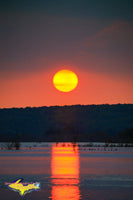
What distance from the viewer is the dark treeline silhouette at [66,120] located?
17012 centimetres

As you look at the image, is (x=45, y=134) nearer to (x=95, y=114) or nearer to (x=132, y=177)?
(x=95, y=114)

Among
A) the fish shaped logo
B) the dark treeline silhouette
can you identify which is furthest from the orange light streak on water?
the dark treeline silhouette

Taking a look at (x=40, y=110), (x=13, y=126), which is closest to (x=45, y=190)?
(x=13, y=126)

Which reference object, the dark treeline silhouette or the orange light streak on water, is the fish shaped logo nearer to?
the orange light streak on water

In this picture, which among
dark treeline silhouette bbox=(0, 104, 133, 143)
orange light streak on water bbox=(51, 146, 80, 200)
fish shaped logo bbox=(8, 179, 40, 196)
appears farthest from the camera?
dark treeline silhouette bbox=(0, 104, 133, 143)

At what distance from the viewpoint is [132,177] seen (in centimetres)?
2098

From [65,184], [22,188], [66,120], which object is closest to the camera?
[22,188]

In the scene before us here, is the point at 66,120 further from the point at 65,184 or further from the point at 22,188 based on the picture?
the point at 22,188

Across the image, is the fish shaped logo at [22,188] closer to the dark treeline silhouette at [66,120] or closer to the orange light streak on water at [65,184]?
the orange light streak on water at [65,184]

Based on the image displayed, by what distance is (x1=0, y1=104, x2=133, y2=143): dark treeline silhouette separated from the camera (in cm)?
17012

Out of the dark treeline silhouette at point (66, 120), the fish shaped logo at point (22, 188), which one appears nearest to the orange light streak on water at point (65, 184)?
the fish shaped logo at point (22, 188)

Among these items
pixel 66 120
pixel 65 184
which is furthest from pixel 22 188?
pixel 66 120

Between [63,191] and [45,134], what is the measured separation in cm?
15143

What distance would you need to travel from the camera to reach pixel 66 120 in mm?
184000
